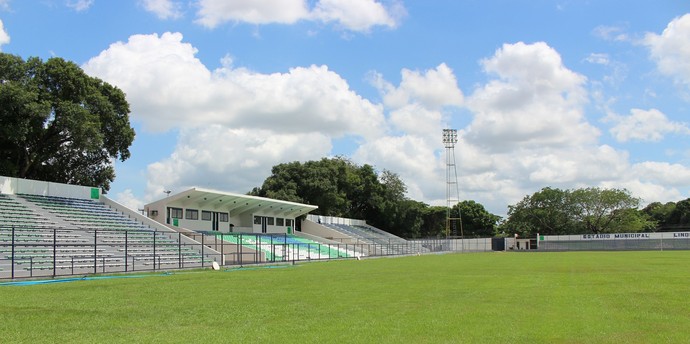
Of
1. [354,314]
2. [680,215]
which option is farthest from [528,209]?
[354,314]

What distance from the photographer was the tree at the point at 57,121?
131 feet

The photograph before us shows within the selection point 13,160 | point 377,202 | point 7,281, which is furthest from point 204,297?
point 377,202

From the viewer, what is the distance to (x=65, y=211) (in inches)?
1519

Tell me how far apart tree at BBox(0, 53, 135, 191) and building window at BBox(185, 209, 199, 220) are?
23.8 ft

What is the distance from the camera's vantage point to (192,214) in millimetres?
53281

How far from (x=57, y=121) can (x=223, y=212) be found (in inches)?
772

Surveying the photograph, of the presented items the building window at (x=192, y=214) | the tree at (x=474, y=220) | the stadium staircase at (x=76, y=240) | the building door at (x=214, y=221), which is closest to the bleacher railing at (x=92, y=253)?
the stadium staircase at (x=76, y=240)

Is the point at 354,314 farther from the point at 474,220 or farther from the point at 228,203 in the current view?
the point at 474,220

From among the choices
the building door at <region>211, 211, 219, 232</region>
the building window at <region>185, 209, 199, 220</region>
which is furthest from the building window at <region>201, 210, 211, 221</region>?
the building window at <region>185, 209, 199, 220</region>

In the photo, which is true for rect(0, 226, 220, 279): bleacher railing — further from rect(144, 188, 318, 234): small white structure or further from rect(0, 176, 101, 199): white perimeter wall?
rect(144, 188, 318, 234): small white structure

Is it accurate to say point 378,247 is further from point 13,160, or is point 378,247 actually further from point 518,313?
point 518,313

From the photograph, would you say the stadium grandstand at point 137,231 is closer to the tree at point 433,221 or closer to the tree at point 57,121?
the tree at point 57,121

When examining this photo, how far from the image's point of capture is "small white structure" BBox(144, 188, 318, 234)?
5006 cm

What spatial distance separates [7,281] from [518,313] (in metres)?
19.8
